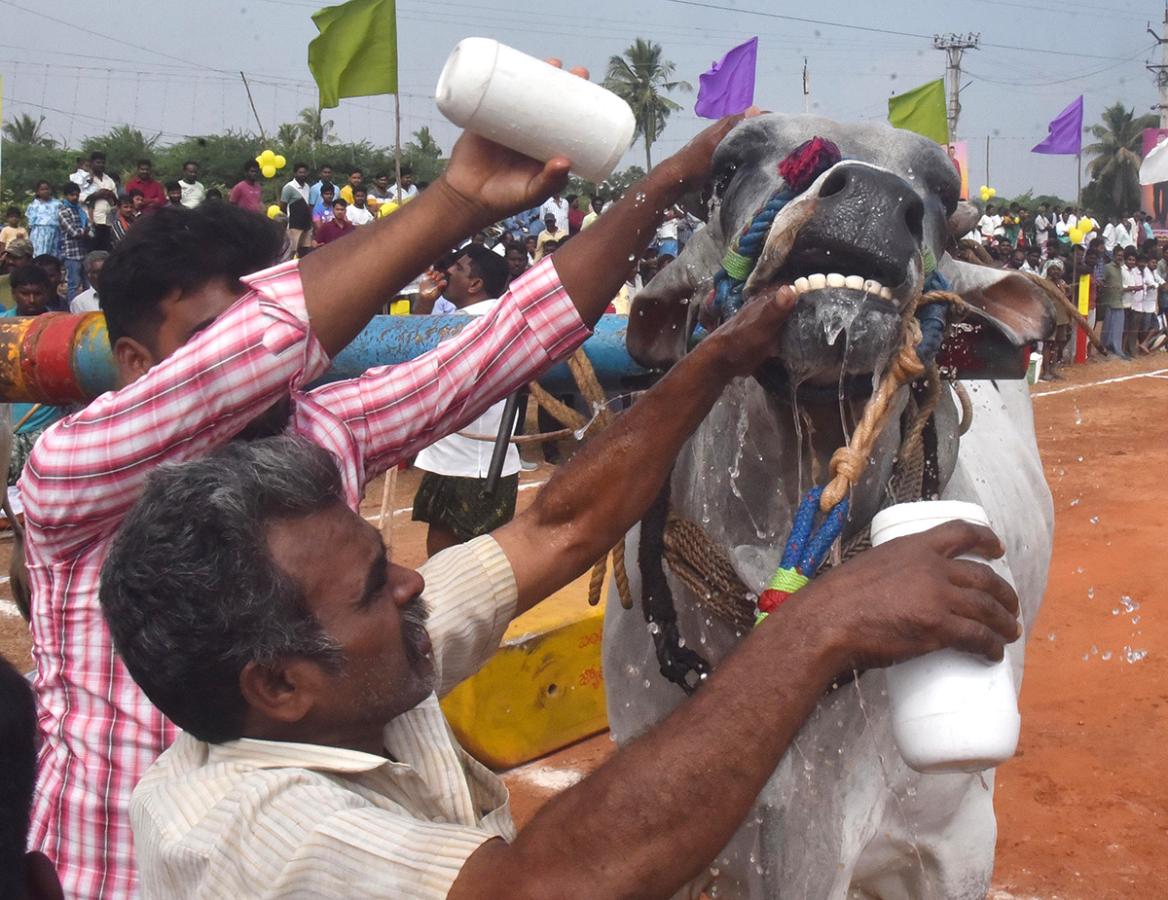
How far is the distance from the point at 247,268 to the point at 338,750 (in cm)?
101

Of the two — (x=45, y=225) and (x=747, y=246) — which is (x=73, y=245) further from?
(x=747, y=246)

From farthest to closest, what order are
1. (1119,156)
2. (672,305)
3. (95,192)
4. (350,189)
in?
(1119,156) → (350,189) → (95,192) → (672,305)

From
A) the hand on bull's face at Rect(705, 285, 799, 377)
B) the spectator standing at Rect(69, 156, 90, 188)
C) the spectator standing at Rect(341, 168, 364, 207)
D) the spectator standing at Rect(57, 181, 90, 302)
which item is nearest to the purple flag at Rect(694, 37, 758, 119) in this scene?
the spectator standing at Rect(341, 168, 364, 207)

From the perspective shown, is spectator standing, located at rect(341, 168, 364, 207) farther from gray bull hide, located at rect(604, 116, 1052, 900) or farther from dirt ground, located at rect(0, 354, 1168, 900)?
gray bull hide, located at rect(604, 116, 1052, 900)

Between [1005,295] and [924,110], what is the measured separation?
5163mm

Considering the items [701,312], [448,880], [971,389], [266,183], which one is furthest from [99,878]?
[266,183]

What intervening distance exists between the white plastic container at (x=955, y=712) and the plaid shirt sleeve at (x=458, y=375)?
1.05m

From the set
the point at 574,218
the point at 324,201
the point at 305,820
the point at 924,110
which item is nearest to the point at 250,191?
the point at 324,201

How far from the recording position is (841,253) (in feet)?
6.40

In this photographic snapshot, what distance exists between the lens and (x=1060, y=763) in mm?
5043

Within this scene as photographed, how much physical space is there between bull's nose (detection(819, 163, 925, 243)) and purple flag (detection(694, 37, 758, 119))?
30.7 ft

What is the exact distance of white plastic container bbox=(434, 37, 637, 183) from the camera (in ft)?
6.70

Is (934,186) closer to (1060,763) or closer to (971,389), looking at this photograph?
(971,389)

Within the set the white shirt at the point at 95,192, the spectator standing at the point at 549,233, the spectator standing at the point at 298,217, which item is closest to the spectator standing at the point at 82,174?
the white shirt at the point at 95,192
